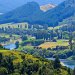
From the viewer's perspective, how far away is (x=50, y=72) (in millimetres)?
53969

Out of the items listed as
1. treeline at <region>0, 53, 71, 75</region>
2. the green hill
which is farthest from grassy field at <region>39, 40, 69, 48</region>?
treeline at <region>0, 53, 71, 75</region>

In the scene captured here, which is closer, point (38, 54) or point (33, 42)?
point (38, 54)

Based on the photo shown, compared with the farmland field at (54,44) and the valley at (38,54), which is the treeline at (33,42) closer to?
the valley at (38,54)

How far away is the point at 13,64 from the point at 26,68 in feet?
5.72

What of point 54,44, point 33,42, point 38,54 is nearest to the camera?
point 38,54

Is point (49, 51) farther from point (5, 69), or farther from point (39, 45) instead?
point (5, 69)

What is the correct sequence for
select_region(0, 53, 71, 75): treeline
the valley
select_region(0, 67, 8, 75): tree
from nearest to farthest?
1. select_region(0, 67, 8, 75): tree
2. select_region(0, 53, 71, 75): treeline
3. the valley

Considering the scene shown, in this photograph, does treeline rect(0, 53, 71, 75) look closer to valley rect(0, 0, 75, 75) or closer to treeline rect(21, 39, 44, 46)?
valley rect(0, 0, 75, 75)

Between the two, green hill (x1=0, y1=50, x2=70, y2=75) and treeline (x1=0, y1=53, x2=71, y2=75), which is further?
green hill (x1=0, y1=50, x2=70, y2=75)

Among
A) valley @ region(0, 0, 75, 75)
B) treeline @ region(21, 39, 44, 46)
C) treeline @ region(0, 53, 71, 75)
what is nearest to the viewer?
treeline @ region(0, 53, 71, 75)

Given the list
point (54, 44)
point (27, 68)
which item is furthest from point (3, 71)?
point (54, 44)

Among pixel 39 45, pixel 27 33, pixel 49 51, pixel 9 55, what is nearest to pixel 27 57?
pixel 9 55

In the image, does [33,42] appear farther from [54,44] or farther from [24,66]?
[24,66]

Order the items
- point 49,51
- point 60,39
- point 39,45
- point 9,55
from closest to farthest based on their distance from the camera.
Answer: point 9,55 < point 49,51 < point 39,45 < point 60,39
